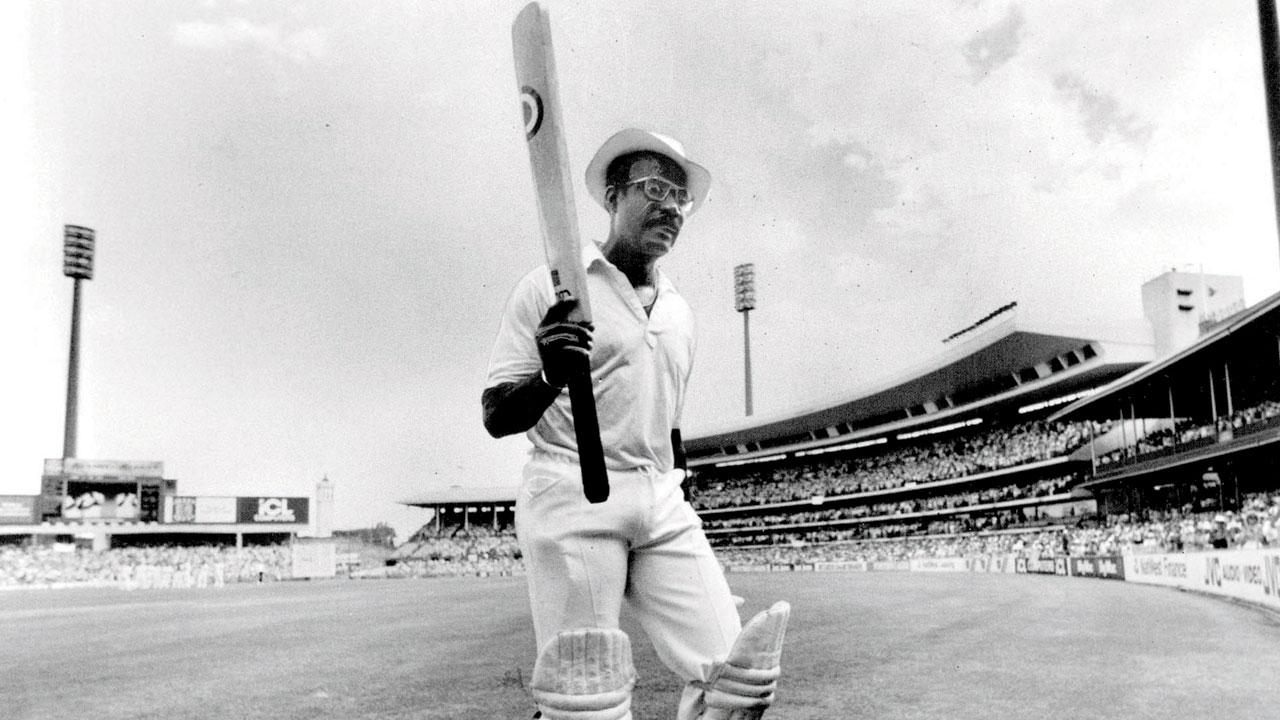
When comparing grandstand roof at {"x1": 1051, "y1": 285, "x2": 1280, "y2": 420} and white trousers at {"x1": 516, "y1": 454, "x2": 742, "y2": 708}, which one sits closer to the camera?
white trousers at {"x1": 516, "y1": 454, "x2": 742, "y2": 708}

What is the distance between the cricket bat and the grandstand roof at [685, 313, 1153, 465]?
158 feet

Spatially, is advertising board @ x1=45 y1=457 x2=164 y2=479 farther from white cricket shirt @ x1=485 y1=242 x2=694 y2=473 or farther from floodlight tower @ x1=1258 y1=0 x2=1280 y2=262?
white cricket shirt @ x1=485 y1=242 x2=694 y2=473

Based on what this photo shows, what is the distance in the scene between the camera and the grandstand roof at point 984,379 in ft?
162

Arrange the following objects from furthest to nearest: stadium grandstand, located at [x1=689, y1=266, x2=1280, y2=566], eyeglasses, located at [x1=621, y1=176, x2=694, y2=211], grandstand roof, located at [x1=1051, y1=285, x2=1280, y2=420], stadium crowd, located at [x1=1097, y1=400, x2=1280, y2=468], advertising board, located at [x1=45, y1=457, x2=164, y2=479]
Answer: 1. advertising board, located at [x1=45, y1=457, x2=164, y2=479]
2. stadium grandstand, located at [x1=689, y1=266, x2=1280, y2=566]
3. stadium crowd, located at [x1=1097, y1=400, x2=1280, y2=468]
4. grandstand roof, located at [x1=1051, y1=285, x2=1280, y2=420]
5. eyeglasses, located at [x1=621, y1=176, x2=694, y2=211]

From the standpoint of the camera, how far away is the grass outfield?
687 centimetres

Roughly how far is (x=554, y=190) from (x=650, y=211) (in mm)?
479

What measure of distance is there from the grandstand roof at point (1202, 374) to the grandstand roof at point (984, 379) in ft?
15.4

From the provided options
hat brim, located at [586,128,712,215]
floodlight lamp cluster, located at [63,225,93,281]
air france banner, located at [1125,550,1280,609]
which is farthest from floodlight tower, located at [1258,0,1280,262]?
floodlight lamp cluster, located at [63,225,93,281]

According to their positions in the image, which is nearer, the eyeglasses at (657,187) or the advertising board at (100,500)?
the eyeglasses at (657,187)

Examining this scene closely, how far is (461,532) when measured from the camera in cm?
8975

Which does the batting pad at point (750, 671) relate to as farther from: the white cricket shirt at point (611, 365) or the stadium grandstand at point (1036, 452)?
the stadium grandstand at point (1036, 452)

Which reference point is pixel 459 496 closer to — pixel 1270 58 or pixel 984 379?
pixel 984 379

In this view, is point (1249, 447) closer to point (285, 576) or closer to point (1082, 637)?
point (1082, 637)

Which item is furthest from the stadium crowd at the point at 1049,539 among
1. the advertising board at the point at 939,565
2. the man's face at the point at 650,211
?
the man's face at the point at 650,211
